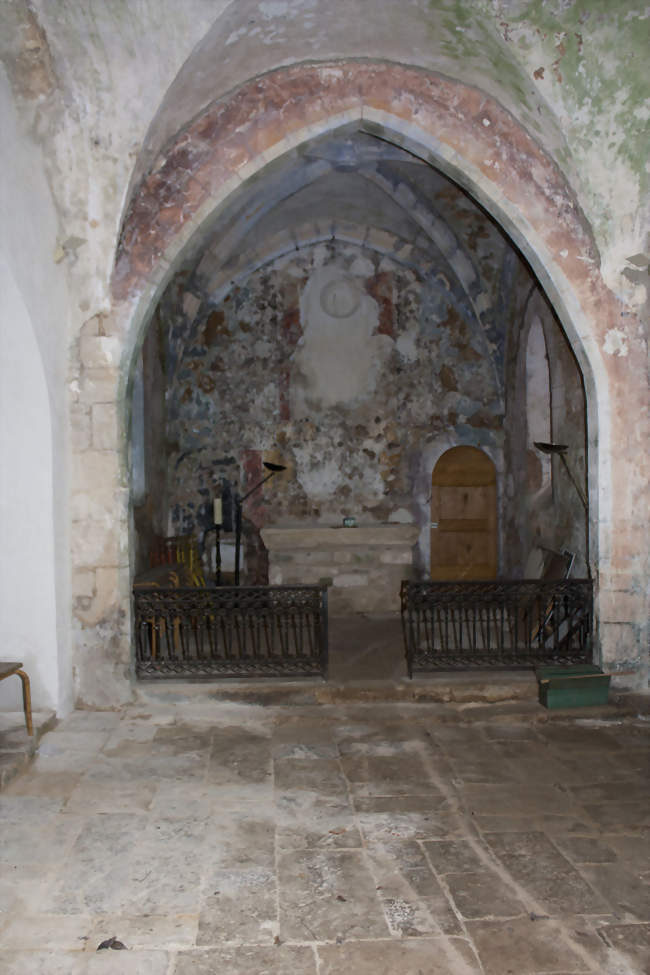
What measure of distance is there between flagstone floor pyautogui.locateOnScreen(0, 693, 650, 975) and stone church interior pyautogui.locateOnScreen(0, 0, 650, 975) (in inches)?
0.8

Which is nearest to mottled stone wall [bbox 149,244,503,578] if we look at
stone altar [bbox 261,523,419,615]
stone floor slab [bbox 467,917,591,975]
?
stone altar [bbox 261,523,419,615]

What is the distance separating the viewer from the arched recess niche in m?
6.41

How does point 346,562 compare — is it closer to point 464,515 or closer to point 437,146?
point 464,515

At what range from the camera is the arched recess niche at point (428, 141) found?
6.41 metres

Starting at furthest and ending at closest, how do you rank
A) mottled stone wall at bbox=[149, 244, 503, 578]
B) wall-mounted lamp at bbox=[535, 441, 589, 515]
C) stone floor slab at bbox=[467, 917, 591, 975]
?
mottled stone wall at bbox=[149, 244, 503, 578] → wall-mounted lamp at bbox=[535, 441, 589, 515] → stone floor slab at bbox=[467, 917, 591, 975]

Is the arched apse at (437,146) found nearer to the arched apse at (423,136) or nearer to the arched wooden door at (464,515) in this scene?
the arched apse at (423,136)

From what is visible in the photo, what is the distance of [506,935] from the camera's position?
10.4 feet

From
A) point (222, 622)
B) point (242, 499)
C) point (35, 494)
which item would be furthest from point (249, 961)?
point (242, 499)

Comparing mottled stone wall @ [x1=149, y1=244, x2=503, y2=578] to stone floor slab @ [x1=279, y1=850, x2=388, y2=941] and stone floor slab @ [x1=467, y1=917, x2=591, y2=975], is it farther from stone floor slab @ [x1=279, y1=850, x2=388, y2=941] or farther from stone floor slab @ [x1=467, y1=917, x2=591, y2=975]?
stone floor slab @ [x1=467, y1=917, x2=591, y2=975]

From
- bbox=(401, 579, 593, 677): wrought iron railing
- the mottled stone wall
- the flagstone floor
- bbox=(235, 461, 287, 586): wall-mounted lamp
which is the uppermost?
the mottled stone wall

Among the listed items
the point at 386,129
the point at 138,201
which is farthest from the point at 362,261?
the point at 138,201

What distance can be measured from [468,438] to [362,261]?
9.38 feet

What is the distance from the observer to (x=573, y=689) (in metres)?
6.15

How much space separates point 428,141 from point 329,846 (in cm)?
542
